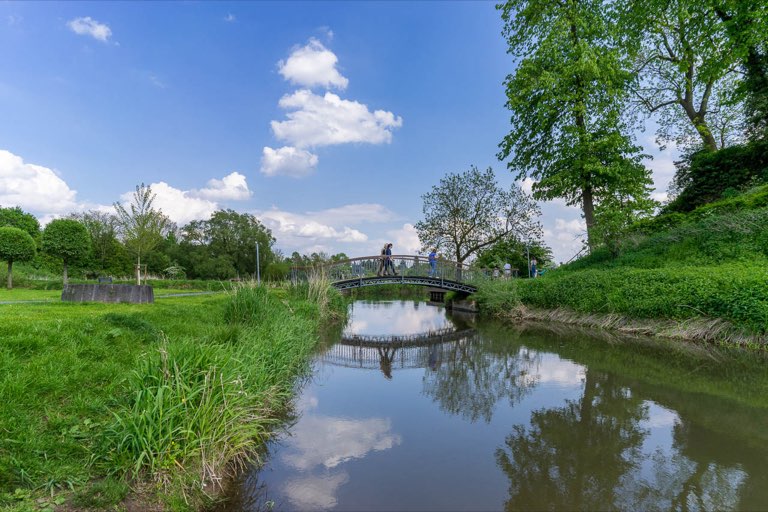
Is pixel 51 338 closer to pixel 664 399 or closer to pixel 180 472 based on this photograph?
pixel 180 472

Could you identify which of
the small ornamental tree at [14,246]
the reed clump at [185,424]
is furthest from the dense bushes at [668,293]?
the small ornamental tree at [14,246]

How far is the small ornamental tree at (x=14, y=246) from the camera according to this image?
655 inches

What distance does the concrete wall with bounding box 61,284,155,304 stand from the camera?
9.62 m

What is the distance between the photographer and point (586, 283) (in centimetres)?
1387

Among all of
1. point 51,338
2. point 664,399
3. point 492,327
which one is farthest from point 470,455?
point 492,327

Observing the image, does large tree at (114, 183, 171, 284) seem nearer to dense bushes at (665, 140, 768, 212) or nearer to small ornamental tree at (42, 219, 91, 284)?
small ornamental tree at (42, 219, 91, 284)

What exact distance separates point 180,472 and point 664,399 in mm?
6584

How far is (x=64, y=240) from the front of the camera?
19.6 meters

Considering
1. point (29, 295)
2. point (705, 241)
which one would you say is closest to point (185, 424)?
point (29, 295)

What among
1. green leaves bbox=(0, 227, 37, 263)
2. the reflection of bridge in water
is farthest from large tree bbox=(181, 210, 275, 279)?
the reflection of bridge in water

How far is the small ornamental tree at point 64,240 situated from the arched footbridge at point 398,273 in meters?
12.2

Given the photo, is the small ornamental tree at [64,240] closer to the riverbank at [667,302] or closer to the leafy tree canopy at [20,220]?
the riverbank at [667,302]

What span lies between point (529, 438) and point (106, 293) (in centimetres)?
1038

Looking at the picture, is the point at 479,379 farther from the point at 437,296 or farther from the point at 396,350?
the point at 437,296
